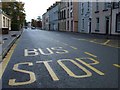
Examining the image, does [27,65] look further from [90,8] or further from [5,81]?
[90,8]

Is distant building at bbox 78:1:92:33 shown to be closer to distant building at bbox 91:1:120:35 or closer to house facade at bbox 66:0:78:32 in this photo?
distant building at bbox 91:1:120:35

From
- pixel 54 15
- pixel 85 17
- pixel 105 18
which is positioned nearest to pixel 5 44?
pixel 105 18

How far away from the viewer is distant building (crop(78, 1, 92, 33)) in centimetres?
4031

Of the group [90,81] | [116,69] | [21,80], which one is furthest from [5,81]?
[116,69]

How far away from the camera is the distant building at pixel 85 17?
40.3 m

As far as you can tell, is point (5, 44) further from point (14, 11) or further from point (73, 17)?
point (14, 11)

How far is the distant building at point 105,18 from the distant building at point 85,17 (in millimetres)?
2745

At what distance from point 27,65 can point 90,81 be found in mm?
3290

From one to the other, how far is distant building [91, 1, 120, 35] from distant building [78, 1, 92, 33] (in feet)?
9.01

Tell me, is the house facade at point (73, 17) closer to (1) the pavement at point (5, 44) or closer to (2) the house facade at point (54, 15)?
(2) the house facade at point (54, 15)

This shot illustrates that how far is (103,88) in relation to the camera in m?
5.63

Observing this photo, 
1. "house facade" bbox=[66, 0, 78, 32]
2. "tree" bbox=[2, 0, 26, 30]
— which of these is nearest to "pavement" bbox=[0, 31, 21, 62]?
"house facade" bbox=[66, 0, 78, 32]

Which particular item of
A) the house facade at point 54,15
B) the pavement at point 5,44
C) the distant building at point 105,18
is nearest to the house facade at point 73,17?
the distant building at point 105,18

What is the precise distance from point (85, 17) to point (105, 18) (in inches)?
437
